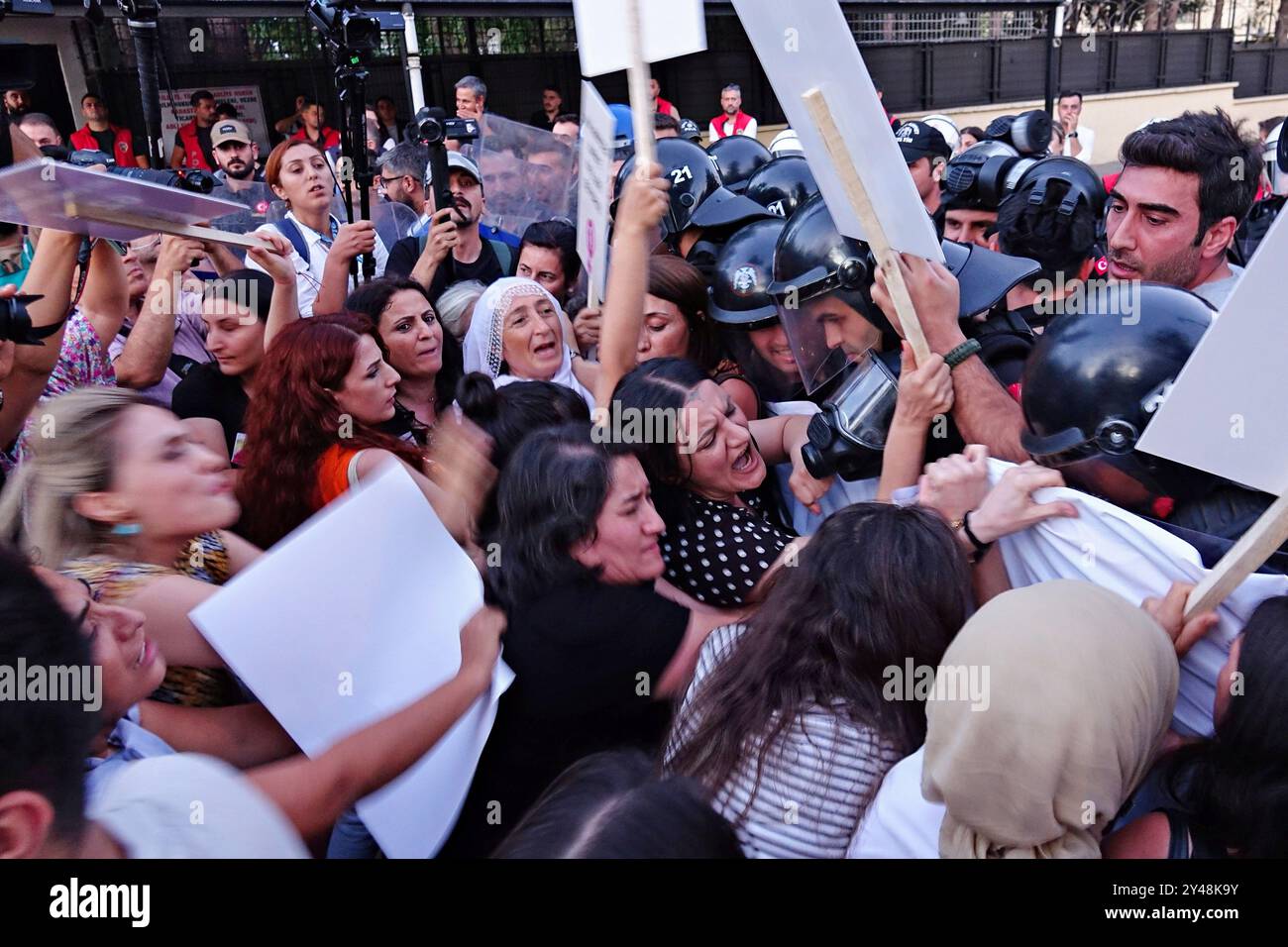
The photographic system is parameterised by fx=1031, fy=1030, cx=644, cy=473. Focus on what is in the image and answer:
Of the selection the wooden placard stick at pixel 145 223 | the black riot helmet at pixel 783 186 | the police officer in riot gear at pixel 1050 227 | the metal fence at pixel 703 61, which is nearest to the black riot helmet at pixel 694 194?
the black riot helmet at pixel 783 186

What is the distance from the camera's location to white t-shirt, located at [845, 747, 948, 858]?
1374mm

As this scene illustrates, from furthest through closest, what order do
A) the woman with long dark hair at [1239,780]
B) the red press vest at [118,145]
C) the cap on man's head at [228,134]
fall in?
the red press vest at [118,145], the cap on man's head at [228,134], the woman with long dark hair at [1239,780]

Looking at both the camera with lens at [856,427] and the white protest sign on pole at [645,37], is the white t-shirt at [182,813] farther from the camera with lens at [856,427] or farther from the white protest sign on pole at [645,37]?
the white protest sign on pole at [645,37]

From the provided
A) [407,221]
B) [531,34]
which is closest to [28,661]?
[407,221]

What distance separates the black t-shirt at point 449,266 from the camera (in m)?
4.28

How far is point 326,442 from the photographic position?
8.35 feet

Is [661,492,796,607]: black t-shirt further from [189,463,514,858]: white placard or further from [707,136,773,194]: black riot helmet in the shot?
[707,136,773,194]: black riot helmet

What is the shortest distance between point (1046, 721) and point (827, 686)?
423mm

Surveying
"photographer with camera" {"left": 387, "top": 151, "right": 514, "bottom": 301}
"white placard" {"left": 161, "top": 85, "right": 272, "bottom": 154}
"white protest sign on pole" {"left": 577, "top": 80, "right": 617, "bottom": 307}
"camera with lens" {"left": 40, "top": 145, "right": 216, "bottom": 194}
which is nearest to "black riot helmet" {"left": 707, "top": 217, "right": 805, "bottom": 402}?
"white protest sign on pole" {"left": 577, "top": 80, "right": 617, "bottom": 307}

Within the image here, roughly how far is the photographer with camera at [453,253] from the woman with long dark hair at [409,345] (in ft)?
2.03

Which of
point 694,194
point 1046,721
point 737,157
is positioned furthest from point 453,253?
point 1046,721

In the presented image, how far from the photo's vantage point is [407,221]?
5.65 m

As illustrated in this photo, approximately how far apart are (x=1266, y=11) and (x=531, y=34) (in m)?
14.7
